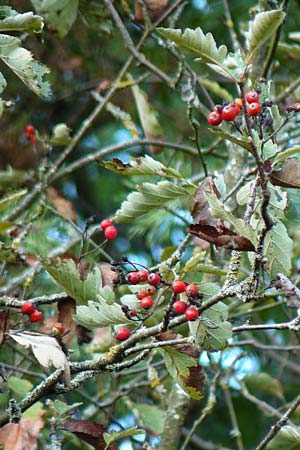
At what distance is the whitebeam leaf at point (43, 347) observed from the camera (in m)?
1.36

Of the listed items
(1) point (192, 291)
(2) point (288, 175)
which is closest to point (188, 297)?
(1) point (192, 291)

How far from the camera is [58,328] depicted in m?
1.60

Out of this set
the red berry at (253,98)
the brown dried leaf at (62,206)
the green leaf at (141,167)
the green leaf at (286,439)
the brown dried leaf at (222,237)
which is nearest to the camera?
the brown dried leaf at (222,237)

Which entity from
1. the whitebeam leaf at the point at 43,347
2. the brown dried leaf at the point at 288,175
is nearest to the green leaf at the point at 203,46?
the brown dried leaf at the point at 288,175

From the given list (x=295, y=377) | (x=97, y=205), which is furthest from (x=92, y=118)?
(x=295, y=377)

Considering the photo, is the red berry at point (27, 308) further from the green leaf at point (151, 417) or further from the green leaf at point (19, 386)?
the green leaf at point (151, 417)

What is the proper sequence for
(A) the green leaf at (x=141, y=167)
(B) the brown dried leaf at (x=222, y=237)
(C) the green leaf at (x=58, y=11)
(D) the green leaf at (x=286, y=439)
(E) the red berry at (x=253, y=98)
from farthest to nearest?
(C) the green leaf at (x=58, y=11)
(D) the green leaf at (x=286, y=439)
(A) the green leaf at (x=141, y=167)
(E) the red berry at (x=253, y=98)
(B) the brown dried leaf at (x=222, y=237)

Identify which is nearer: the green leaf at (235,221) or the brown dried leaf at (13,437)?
the green leaf at (235,221)

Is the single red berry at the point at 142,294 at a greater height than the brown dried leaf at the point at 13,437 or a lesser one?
greater

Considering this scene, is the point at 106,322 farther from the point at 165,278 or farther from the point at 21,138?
the point at 21,138

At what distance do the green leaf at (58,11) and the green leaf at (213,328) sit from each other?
3.67ft

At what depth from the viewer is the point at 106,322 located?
1447 millimetres

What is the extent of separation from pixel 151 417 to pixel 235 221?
1.12 m

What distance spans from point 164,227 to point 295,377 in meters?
1.28
